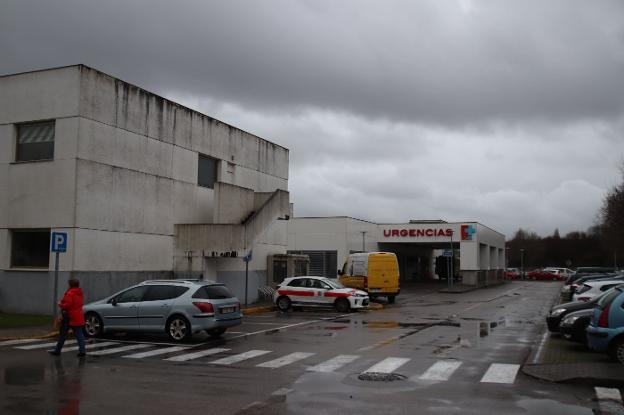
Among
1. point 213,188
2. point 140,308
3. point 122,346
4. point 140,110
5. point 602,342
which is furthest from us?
point 213,188

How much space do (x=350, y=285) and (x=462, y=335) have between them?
14568mm

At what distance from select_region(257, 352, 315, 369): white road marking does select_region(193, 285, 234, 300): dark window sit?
3.36 metres

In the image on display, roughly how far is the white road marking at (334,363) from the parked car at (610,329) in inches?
189

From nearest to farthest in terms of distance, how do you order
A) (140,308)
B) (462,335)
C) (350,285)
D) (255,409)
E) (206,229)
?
(255,409) → (140,308) → (462,335) → (206,229) → (350,285)

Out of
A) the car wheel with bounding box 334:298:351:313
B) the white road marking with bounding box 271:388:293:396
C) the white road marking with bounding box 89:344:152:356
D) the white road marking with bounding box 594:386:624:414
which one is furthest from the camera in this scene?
the car wheel with bounding box 334:298:351:313

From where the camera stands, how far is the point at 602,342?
11.9 m

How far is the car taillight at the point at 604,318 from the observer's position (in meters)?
11.9

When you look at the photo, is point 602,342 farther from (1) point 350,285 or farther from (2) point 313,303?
(1) point 350,285

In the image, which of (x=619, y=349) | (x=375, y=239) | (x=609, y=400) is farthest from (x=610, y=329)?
(x=375, y=239)

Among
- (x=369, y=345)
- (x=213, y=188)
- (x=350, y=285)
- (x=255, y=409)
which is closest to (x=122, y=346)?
(x=369, y=345)

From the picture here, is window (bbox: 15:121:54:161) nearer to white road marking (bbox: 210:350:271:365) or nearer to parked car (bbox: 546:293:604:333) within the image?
white road marking (bbox: 210:350:271:365)

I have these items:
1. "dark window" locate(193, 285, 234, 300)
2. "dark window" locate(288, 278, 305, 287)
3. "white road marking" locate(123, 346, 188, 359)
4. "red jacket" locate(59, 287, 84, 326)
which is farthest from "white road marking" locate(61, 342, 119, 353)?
"dark window" locate(288, 278, 305, 287)

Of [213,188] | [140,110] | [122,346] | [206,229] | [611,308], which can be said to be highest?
[140,110]

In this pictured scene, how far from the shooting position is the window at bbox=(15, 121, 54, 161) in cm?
2162
